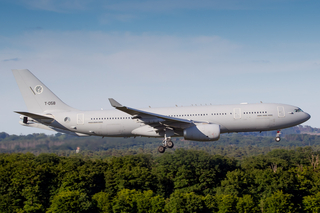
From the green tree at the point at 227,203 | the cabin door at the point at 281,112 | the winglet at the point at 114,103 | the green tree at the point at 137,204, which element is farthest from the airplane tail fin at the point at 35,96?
the green tree at the point at 227,203

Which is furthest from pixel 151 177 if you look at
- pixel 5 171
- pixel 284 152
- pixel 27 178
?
pixel 284 152

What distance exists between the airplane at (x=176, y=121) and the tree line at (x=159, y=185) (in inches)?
1031

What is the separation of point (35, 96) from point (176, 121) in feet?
63.2

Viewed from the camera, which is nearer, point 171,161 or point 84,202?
point 84,202

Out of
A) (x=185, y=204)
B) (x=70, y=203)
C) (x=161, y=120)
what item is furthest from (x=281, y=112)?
(x=70, y=203)

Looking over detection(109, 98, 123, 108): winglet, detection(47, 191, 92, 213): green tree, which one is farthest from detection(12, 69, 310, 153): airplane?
detection(47, 191, 92, 213): green tree

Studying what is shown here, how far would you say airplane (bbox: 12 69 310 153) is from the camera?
36750 millimetres

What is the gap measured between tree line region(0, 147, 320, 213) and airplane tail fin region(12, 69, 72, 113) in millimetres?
25548

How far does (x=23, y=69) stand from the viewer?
43406 millimetres

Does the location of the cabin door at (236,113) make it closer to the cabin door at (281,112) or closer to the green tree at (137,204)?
the cabin door at (281,112)

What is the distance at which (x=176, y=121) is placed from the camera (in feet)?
119

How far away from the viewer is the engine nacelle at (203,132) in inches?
1420

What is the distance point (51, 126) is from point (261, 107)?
25.5 m

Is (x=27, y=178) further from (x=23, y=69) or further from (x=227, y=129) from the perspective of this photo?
(x=227, y=129)
